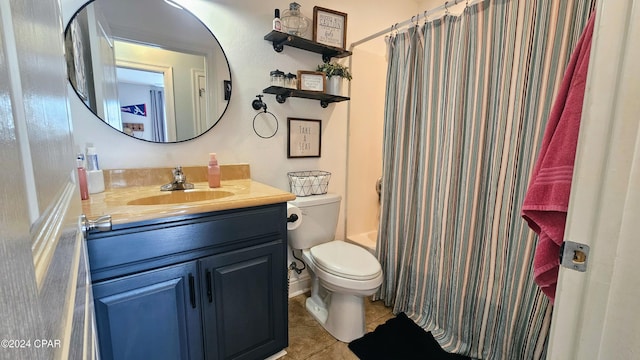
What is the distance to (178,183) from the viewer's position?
54.8 inches

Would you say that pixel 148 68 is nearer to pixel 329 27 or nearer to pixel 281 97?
pixel 281 97

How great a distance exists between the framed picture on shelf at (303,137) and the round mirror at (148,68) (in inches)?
18.1

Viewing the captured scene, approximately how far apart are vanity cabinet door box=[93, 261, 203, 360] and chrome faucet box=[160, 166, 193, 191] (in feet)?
1.54

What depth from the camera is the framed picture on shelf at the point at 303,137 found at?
1.86 metres

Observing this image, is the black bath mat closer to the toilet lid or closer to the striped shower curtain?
the striped shower curtain

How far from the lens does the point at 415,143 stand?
1.68 meters

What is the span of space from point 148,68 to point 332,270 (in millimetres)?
1406

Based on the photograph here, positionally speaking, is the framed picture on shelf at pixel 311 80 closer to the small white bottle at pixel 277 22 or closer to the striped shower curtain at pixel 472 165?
the small white bottle at pixel 277 22

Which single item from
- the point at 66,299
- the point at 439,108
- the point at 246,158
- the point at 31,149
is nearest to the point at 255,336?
the point at 246,158

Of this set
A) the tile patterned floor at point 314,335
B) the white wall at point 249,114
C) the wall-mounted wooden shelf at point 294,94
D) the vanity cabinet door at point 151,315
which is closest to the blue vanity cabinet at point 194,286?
the vanity cabinet door at point 151,315

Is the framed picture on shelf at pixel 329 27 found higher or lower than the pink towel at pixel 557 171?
higher

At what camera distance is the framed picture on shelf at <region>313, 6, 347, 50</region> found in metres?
1.81

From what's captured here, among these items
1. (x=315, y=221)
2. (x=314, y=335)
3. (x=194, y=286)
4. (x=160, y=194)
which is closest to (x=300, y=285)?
(x=314, y=335)

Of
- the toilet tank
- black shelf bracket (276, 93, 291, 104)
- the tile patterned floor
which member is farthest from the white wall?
the tile patterned floor
